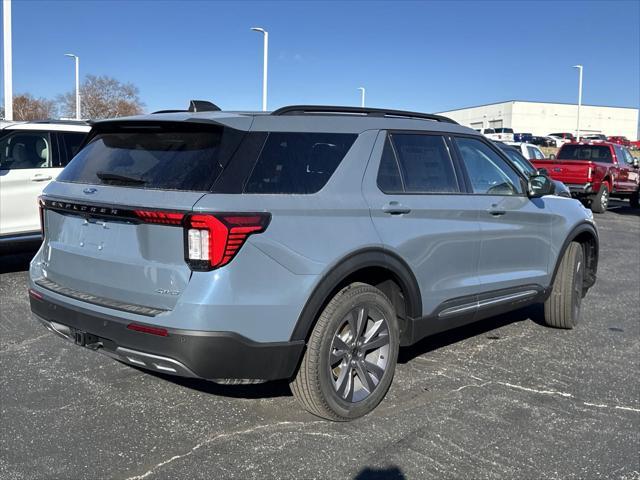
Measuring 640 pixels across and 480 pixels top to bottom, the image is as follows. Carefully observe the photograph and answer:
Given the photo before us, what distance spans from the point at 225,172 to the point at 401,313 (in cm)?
159

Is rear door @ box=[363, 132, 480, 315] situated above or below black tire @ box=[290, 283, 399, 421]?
above

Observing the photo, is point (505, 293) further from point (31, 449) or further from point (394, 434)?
point (31, 449)

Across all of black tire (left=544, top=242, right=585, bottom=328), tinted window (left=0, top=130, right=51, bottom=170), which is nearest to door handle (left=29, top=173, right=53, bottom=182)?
tinted window (left=0, top=130, right=51, bottom=170)

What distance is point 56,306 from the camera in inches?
143

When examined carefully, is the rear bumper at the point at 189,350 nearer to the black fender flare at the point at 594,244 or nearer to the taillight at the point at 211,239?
the taillight at the point at 211,239

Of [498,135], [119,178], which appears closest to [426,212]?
[119,178]

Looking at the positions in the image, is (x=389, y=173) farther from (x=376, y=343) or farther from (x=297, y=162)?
A: (x=376, y=343)

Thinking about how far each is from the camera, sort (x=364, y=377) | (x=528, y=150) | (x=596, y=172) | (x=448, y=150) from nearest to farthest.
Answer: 1. (x=364, y=377)
2. (x=448, y=150)
3. (x=596, y=172)
4. (x=528, y=150)

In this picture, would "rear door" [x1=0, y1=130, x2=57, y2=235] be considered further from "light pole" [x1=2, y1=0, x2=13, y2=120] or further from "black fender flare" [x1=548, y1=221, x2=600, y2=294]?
"light pole" [x1=2, y1=0, x2=13, y2=120]

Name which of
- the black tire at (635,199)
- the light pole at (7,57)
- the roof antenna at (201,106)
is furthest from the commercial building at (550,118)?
the roof antenna at (201,106)

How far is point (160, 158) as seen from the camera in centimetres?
347

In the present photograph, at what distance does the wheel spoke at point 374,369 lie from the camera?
12.9 feet

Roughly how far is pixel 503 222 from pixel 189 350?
9.06 feet

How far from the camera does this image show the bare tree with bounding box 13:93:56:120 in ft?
138
